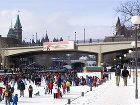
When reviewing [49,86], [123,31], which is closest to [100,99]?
[49,86]

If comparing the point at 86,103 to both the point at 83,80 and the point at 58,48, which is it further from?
the point at 58,48

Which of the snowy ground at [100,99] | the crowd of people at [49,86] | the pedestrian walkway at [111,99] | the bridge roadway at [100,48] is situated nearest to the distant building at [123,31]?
the bridge roadway at [100,48]

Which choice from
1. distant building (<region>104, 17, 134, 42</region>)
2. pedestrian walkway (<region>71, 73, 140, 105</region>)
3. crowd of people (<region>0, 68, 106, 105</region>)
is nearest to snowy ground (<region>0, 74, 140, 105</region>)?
pedestrian walkway (<region>71, 73, 140, 105</region>)

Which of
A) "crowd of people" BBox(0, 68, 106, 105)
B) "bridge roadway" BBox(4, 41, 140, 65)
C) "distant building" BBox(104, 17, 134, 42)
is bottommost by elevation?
"crowd of people" BBox(0, 68, 106, 105)

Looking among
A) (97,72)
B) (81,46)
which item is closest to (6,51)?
(81,46)

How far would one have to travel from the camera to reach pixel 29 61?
561ft

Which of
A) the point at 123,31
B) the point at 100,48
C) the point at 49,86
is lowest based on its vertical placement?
the point at 49,86

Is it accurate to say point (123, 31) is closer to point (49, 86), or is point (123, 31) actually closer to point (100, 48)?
point (100, 48)

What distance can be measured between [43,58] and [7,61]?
→ 6165 centimetres

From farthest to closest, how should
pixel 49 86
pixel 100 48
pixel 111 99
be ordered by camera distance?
pixel 100 48 < pixel 49 86 < pixel 111 99

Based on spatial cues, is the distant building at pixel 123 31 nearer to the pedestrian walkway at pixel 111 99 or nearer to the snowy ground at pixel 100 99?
the snowy ground at pixel 100 99

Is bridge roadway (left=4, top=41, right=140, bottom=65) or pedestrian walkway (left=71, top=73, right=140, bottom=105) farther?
bridge roadway (left=4, top=41, right=140, bottom=65)

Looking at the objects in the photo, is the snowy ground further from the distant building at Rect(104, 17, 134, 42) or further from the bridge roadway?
the bridge roadway

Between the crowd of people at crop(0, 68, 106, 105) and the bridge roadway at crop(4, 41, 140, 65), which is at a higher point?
the bridge roadway at crop(4, 41, 140, 65)
